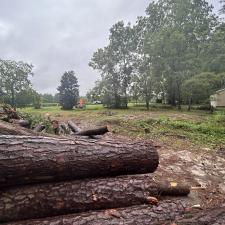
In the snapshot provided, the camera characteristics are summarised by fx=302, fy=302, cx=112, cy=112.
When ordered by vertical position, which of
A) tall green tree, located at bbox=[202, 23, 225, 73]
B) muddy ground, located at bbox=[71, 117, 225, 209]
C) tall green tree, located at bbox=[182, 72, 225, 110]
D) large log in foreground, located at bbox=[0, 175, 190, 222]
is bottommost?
muddy ground, located at bbox=[71, 117, 225, 209]

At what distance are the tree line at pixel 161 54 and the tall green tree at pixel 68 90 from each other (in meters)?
4.49

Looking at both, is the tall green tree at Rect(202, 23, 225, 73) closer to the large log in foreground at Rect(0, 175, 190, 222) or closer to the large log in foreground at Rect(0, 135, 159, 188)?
the large log in foreground at Rect(0, 135, 159, 188)

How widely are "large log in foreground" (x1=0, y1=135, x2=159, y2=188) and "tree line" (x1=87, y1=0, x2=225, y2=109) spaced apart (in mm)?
Answer: 22932

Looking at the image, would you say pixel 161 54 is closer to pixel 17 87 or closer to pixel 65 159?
pixel 17 87

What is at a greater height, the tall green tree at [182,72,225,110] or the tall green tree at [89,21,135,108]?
the tall green tree at [89,21,135,108]

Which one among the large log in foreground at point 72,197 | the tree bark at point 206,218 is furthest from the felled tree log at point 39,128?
the tree bark at point 206,218

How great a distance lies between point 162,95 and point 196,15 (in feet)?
→ 30.7

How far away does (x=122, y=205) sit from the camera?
13.4ft

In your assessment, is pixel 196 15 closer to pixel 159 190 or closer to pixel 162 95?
pixel 162 95

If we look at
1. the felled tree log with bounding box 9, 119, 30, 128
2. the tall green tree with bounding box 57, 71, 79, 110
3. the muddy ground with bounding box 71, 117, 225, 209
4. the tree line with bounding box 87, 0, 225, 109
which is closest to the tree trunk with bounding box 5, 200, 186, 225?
the muddy ground with bounding box 71, 117, 225, 209

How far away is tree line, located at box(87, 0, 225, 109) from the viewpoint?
27719 millimetres

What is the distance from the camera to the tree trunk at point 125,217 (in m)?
3.49

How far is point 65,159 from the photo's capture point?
4.03m

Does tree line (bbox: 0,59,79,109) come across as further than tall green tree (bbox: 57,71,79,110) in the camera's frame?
No
